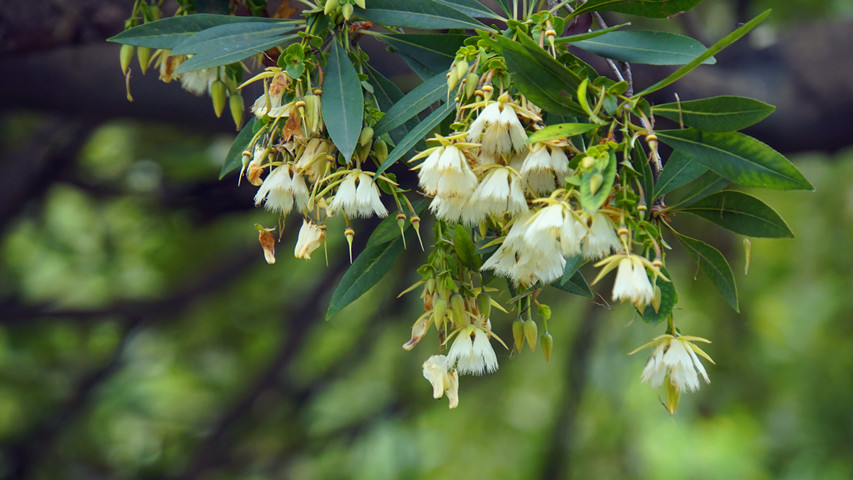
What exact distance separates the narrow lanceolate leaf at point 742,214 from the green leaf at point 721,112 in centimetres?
9

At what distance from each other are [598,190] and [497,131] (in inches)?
3.7

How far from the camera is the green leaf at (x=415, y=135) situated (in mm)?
587

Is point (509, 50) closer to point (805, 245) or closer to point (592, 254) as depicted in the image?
point (592, 254)

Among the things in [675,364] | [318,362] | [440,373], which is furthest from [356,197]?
[318,362]

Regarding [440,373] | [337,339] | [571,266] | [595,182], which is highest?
[595,182]

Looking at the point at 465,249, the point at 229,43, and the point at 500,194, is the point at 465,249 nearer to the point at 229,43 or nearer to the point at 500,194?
the point at 500,194

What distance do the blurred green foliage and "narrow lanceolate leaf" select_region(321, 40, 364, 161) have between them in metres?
1.27

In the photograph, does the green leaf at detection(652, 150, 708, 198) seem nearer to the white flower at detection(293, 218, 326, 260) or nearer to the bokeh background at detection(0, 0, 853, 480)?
the white flower at detection(293, 218, 326, 260)

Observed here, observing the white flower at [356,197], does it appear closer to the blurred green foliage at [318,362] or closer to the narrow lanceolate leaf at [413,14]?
the narrow lanceolate leaf at [413,14]

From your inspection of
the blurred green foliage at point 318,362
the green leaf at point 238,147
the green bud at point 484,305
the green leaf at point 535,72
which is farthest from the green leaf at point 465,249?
the blurred green foliage at point 318,362

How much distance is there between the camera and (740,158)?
582 mm

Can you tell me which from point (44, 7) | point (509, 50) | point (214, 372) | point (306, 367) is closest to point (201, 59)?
point (509, 50)

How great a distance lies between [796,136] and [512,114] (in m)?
1.48

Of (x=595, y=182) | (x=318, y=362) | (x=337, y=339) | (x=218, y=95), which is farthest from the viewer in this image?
(x=337, y=339)
